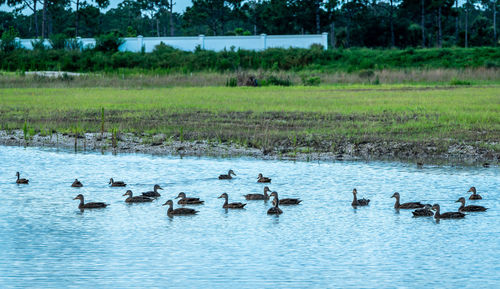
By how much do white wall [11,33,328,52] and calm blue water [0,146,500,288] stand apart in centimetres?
5259

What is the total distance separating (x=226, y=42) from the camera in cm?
7138

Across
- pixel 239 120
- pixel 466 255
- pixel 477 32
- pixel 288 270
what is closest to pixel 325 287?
pixel 288 270

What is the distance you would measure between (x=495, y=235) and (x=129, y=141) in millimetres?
13936

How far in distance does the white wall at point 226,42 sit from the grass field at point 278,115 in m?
30.2

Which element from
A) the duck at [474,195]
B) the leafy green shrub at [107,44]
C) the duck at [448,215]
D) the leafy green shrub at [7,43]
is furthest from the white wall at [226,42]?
the duck at [448,215]

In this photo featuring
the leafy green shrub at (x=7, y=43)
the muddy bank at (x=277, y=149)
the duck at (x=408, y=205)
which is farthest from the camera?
the leafy green shrub at (x=7, y=43)

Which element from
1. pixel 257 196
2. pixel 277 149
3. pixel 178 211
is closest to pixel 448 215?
pixel 257 196

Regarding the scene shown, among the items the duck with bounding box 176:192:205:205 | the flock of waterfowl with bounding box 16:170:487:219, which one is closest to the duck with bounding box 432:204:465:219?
the flock of waterfowl with bounding box 16:170:487:219

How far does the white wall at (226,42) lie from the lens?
232 feet

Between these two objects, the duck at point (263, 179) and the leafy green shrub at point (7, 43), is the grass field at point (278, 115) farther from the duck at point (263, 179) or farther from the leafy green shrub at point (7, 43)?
the leafy green shrub at point (7, 43)

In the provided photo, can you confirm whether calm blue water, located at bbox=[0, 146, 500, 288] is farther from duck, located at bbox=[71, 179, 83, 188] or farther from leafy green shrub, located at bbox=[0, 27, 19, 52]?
leafy green shrub, located at bbox=[0, 27, 19, 52]

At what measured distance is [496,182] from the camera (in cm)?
1656

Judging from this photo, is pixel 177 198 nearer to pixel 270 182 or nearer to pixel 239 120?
pixel 270 182

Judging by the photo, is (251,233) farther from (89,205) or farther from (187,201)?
(89,205)
